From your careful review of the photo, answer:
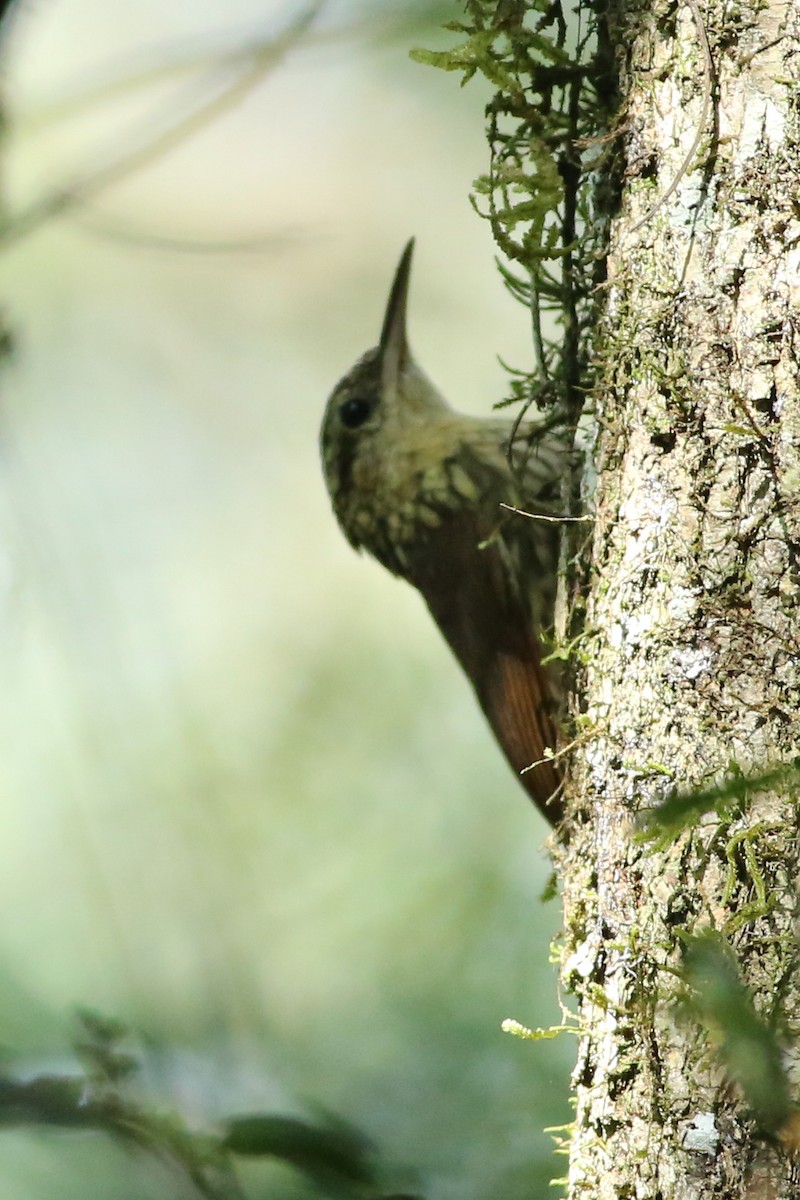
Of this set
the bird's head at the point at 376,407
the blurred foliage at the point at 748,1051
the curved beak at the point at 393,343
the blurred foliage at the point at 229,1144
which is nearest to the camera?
the blurred foliage at the point at 748,1051

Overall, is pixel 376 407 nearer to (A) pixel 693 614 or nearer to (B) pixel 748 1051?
(A) pixel 693 614

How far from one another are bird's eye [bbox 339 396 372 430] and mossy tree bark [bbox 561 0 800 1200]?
189 cm

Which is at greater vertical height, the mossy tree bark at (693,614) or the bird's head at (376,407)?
the bird's head at (376,407)

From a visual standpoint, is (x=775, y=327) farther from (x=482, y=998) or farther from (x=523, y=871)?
(x=523, y=871)

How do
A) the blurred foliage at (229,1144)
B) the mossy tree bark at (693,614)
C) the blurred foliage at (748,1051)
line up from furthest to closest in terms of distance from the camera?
the mossy tree bark at (693,614) → the blurred foliage at (229,1144) → the blurred foliage at (748,1051)

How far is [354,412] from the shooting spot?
3.80 meters

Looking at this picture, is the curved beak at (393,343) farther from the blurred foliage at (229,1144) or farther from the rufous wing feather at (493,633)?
the blurred foliage at (229,1144)

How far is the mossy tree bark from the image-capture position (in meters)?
1.60

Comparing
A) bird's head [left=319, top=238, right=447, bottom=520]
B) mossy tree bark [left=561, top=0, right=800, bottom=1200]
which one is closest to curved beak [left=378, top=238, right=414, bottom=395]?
bird's head [left=319, top=238, right=447, bottom=520]

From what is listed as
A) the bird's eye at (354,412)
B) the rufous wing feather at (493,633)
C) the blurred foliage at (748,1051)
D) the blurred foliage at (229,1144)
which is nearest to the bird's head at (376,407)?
the bird's eye at (354,412)

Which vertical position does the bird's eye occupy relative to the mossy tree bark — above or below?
above

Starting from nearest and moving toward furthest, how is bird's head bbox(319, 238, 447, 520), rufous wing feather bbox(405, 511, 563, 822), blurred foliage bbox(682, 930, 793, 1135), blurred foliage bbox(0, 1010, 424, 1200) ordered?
blurred foliage bbox(682, 930, 793, 1135) → blurred foliage bbox(0, 1010, 424, 1200) → rufous wing feather bbox(405, 511, 563, 822) → bird's head bbox(319, 238, 447, 520)

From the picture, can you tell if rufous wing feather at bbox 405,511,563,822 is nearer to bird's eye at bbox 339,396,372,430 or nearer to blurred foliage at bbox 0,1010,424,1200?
bird's eye at bbox 339,396,372,430

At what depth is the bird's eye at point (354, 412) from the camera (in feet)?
12.5
